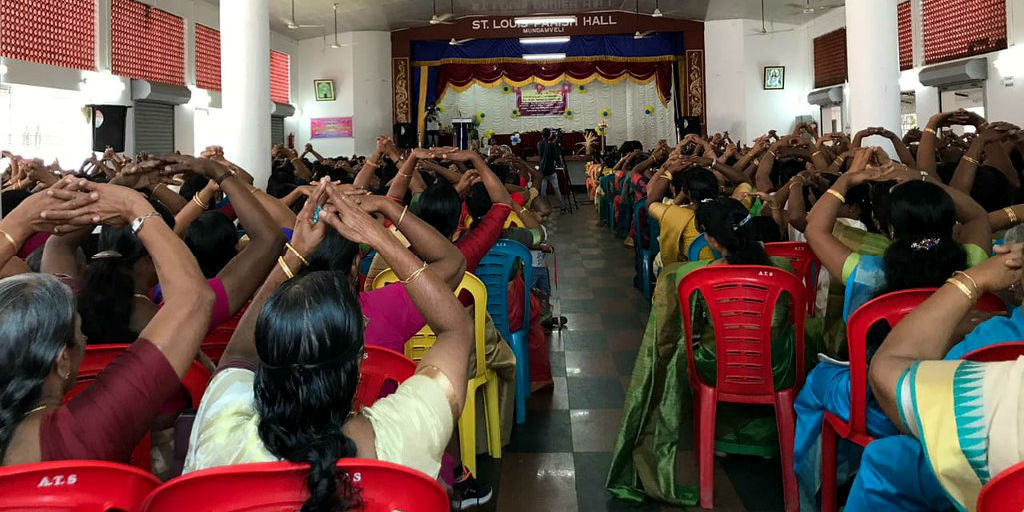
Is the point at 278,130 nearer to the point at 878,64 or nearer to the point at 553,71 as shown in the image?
the point at 553,71

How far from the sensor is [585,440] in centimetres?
329

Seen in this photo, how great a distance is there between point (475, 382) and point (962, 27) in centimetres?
975

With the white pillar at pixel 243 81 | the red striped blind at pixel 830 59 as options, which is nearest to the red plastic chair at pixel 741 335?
the white pillar at pixel 243 81

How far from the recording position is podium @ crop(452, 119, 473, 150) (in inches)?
657

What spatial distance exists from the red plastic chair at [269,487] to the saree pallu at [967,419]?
0.81m

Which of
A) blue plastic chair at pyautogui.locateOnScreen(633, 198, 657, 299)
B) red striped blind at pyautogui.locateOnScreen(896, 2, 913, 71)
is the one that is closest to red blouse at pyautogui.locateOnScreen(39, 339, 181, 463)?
blue plastic chair at pyautogui.locateOnScreen(633, 198, 657, 299)

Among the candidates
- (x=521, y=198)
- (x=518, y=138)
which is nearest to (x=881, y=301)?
(x=521, y=198)

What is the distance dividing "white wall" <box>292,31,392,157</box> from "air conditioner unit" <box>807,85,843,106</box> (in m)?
7.91

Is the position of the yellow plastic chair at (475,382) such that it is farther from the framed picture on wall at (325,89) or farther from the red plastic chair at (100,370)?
the framed picture on wall at (325,89)

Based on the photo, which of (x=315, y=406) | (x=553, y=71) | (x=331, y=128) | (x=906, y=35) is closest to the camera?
(x=315, y=406)

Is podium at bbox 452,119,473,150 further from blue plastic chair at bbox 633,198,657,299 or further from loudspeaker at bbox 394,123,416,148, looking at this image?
blue plastic chair at bbox 633,198,657,299

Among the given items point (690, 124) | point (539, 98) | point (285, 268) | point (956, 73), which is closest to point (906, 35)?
point (956, 73)

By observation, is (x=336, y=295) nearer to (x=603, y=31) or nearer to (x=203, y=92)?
(x=203, y=92)

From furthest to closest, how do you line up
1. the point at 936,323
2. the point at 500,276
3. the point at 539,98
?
the point at 539,98 → the point at 500,276 → the point at 936,323
